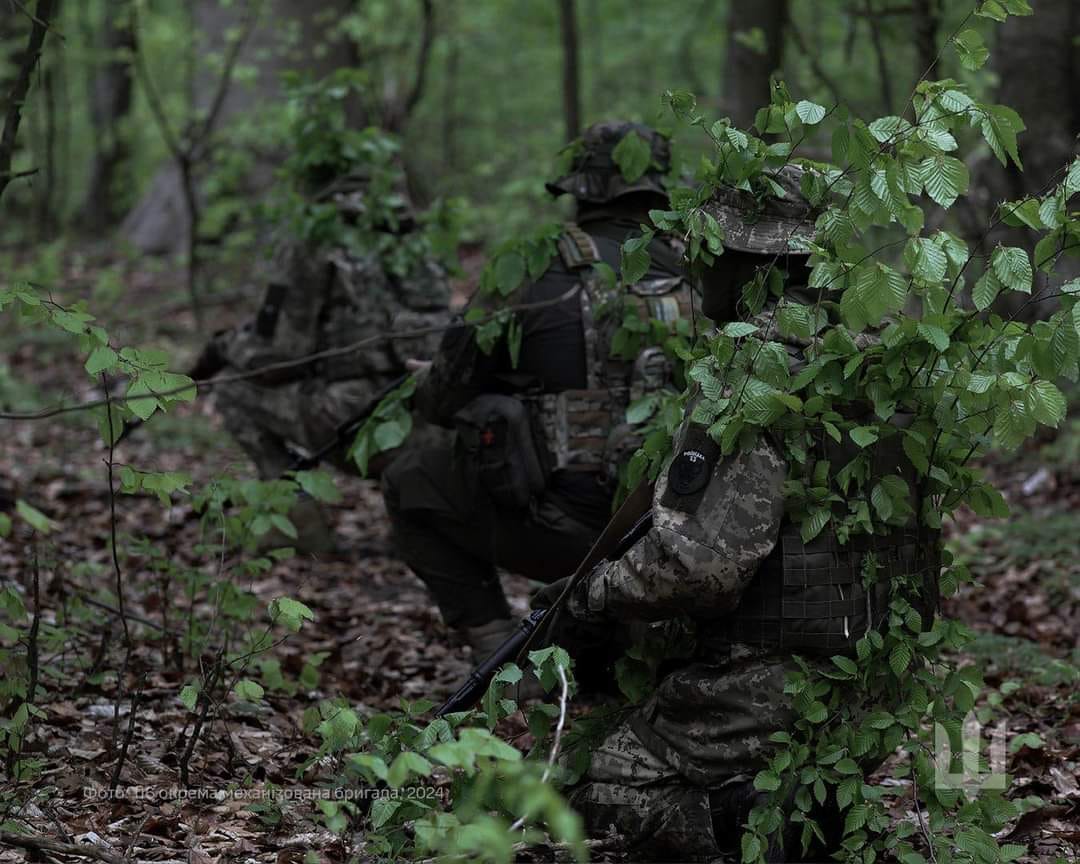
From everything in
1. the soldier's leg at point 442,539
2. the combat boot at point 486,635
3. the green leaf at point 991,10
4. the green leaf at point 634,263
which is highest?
the green leaf at point 991,10

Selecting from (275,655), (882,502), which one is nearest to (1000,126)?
(882,502)

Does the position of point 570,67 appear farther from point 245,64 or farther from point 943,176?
point 943,176

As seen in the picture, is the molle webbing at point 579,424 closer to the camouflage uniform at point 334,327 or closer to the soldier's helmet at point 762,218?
the soldier's helmet at point 762,218

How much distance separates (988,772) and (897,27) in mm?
7680

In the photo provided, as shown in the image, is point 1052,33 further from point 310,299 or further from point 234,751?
point 234,751

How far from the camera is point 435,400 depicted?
5.11 meters

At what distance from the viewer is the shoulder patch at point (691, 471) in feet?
10.5

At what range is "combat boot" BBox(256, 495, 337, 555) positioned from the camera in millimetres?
7074

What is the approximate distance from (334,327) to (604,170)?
8.96 feet

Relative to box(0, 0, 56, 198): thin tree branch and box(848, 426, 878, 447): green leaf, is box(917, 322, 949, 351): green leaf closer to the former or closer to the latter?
box(848, 426, 878, 447): green leaf

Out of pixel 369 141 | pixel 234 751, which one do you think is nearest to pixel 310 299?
pixel 369 141

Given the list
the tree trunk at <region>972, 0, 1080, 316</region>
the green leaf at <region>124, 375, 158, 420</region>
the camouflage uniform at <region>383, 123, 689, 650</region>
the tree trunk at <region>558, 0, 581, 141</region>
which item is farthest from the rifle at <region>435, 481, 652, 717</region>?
the tree trunk at <region>558, 0, 581, 141</region>

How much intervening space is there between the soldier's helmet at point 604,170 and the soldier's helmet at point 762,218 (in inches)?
62.5

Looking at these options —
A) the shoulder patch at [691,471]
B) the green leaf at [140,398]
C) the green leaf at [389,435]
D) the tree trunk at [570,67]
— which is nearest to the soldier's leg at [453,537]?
the green leaf at [389,435]
